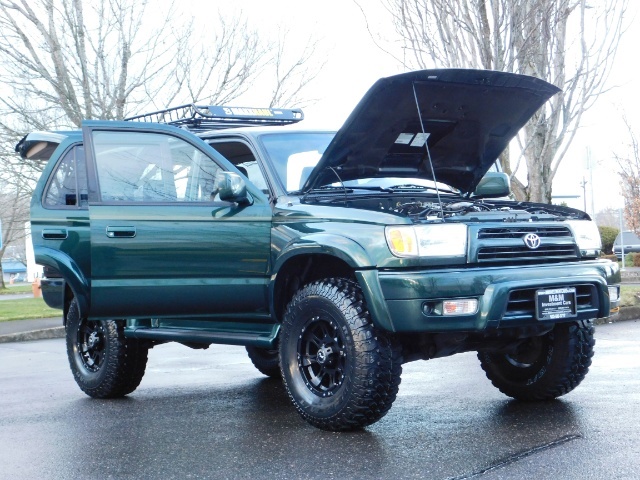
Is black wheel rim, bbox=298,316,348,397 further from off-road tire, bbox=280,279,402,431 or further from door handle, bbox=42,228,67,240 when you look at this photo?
door handle, bbox=42,228,67,240

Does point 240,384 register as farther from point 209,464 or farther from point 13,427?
point 209,464

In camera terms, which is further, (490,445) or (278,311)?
(278,311)

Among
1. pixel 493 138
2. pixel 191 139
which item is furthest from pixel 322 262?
pixel 493 138

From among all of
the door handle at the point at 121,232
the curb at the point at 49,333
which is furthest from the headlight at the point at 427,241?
the curb at the point at 49,333

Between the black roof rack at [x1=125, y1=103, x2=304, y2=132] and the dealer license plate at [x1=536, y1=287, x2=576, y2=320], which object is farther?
the black roof rack at [x1=125, y1=103, x2=304, y2=132]

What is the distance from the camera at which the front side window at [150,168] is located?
641 cm

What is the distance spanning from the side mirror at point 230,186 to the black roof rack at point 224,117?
5.96ft

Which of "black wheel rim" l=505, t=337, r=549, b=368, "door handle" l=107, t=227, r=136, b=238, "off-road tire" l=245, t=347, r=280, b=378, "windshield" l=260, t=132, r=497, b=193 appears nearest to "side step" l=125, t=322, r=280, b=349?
"door handle" l=107, t=227, r=136, b=238

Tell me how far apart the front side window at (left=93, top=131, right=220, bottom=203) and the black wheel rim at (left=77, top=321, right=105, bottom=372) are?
1.44 m

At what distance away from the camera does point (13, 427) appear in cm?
620

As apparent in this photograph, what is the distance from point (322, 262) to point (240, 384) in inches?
94.2

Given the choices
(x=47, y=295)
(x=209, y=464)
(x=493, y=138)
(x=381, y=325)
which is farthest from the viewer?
(x=47, y=295)

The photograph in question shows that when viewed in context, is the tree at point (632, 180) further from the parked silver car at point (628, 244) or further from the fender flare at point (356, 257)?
the fender flare at point (356, 257)

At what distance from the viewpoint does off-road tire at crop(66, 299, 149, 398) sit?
721cm
